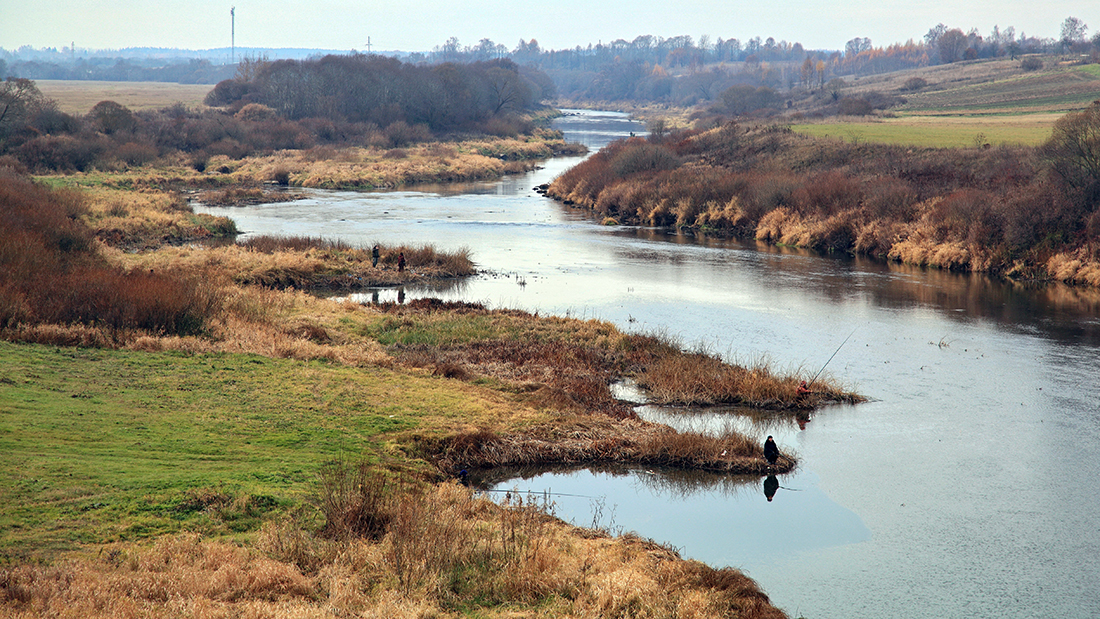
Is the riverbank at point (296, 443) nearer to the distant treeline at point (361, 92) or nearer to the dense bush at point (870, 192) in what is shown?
the dense bush at point (870, 192)

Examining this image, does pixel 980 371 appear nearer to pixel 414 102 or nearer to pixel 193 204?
pixel 193 204

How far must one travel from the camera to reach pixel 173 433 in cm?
1591

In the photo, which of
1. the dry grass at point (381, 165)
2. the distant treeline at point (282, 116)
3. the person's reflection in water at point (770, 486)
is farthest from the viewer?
the dry grass at point (381, 165)

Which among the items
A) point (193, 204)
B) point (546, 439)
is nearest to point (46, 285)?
point (546, 439)

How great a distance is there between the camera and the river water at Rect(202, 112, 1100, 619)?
595 inches

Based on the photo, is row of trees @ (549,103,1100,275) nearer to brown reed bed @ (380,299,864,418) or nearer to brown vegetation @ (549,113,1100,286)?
brown vegetation @ (549,113,1100,286)

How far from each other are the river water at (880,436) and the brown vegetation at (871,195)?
9.52 ft

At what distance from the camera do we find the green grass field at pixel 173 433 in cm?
1196

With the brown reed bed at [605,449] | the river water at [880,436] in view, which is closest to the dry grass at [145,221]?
the river water at [880,436]

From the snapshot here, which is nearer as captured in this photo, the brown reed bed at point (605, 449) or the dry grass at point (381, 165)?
the brown reed bed at point (605, 449)

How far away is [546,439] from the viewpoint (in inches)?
773

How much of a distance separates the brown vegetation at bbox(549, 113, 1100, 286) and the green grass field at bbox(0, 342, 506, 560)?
35.7 metres

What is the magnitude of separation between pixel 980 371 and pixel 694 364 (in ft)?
31.3

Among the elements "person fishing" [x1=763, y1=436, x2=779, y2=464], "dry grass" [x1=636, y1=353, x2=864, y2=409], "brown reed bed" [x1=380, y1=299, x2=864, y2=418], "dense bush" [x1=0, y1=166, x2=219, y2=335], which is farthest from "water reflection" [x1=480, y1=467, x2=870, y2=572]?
"dense bush" [x1=0, y1=166, x2=219, y2=335]
